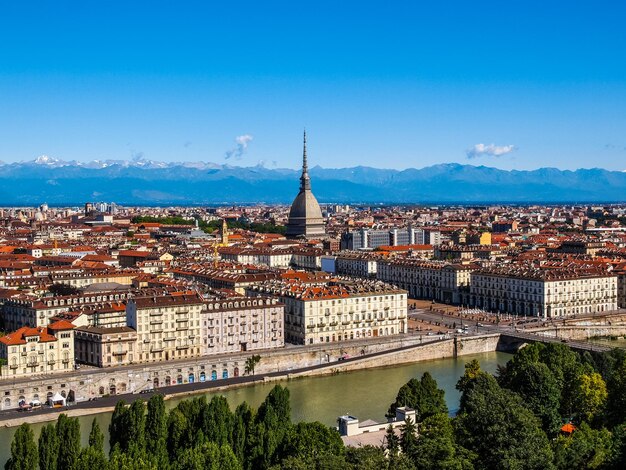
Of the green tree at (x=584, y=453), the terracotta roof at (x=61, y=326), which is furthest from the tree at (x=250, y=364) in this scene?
the green tree at (x=584, y=453)

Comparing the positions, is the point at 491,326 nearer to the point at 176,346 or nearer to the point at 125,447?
the point at 176,346

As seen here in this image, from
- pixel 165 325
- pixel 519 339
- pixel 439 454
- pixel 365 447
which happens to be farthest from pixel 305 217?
pixel 365 447

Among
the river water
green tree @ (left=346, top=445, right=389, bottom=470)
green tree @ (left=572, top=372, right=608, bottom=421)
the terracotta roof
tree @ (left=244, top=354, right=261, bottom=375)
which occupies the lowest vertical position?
the river water

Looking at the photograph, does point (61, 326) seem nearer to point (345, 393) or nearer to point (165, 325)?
point (165, 325)

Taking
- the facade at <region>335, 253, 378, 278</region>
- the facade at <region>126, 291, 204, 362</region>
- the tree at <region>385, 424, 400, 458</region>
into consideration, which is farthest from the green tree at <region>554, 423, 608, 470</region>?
the facade at <region>335, 253, 378, 278</region>

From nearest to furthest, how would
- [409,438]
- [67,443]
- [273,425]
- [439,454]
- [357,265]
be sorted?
1. [439,454]
2. [409,438]
3. [67,443]
4. [273,425]
5. [357,265]

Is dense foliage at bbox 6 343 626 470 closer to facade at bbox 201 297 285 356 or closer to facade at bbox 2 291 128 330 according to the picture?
facade at bbox 201 297 285 356
